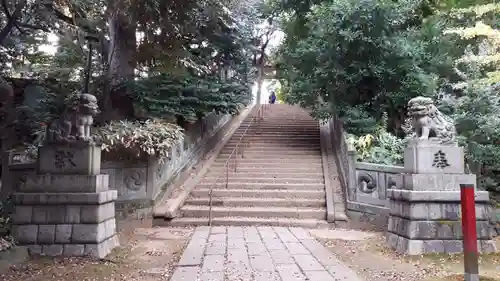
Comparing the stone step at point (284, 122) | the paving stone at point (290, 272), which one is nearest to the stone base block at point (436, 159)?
the paving stone at point (290, 272)

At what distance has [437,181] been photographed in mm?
5457

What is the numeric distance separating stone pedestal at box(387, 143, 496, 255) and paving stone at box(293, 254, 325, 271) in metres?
1.36

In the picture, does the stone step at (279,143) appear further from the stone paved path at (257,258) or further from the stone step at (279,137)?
the stone paved path at (257,258)

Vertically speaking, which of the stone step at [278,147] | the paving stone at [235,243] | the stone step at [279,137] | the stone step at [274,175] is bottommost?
the paving stone at [235,243]

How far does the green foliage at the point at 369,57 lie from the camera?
9.53 meters

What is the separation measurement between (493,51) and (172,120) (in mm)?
6495

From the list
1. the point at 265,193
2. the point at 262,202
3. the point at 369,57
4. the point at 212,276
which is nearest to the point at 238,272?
the point at 212,276

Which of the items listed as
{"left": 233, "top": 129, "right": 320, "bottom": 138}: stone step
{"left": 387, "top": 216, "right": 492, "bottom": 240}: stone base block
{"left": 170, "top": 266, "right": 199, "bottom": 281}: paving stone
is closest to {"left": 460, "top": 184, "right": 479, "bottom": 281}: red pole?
{"left": 387, "top": 216, "right": 492, "bottom": 240}: stone base block

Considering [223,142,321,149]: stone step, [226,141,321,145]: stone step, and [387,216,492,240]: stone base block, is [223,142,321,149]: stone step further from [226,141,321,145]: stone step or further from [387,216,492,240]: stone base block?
[387,216,492,240]: stone base block

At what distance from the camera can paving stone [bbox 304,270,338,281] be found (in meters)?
4.17

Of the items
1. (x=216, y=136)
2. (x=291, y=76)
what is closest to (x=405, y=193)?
(x=291, y=76)

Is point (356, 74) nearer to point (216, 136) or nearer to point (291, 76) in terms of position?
point (291, 76)

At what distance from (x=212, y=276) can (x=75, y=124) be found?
290 centimetres

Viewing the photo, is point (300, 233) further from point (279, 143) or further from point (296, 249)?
point (279, 143)
